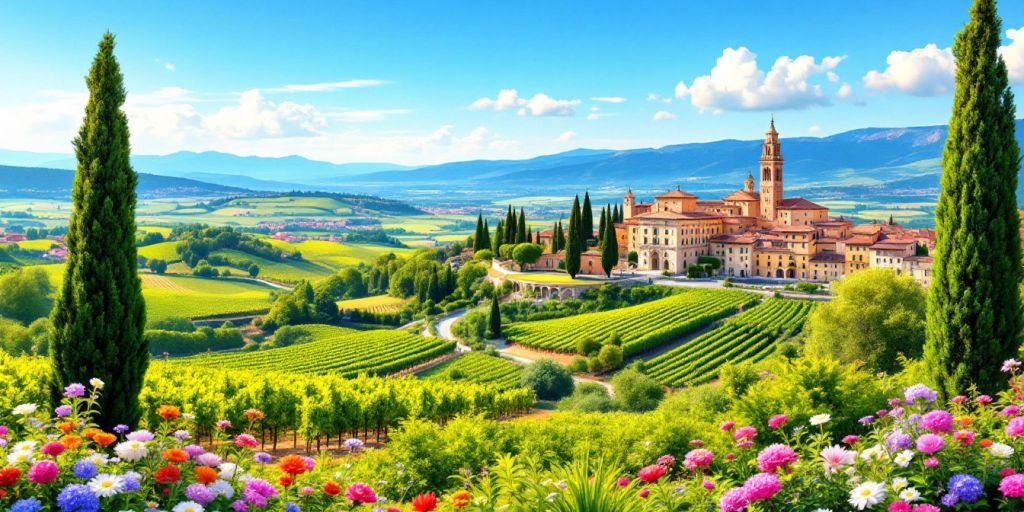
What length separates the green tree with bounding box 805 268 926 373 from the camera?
35125 millimetres

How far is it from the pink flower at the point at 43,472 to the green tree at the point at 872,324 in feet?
110

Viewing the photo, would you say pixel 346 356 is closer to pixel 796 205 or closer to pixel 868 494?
pixel 868 494

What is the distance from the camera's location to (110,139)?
501 inches

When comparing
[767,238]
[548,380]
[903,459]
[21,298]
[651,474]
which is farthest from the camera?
[767,238]

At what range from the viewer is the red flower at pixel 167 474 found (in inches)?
239

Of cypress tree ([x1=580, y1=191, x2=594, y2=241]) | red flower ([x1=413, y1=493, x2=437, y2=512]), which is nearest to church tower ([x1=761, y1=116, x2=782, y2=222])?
cypress tree ([x1=580, y1=191, x2=594, y2=241])

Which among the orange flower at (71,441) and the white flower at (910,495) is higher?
the orange flower at (71,441)

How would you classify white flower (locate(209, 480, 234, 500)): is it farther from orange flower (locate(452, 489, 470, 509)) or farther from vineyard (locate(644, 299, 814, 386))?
vineyard (locate(644, 299, 814, 386))

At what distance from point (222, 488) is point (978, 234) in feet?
37.4

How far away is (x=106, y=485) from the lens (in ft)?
19.2

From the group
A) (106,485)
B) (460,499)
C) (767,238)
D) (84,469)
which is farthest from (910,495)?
(767,238)

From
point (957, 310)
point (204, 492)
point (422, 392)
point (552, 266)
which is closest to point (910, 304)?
point (422, 392)

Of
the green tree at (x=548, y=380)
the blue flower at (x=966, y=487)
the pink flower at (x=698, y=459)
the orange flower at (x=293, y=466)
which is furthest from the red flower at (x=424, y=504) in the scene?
the green tree at (x=548, y=380)

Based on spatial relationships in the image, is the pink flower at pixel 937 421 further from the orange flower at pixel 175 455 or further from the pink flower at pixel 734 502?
the orange flower at pixel 175 455
